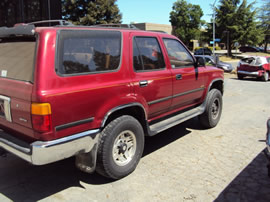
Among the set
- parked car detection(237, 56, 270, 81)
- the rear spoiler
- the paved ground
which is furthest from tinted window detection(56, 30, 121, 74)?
parked car detection(237, 56, 270, 81)

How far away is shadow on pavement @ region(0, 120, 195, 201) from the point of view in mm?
3307

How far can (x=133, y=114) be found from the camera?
3836 mm

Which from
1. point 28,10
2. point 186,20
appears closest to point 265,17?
point 186,20

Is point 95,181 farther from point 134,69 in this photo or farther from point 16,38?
point 16,38

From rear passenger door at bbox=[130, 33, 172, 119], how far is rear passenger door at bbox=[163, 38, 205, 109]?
220 millimetres

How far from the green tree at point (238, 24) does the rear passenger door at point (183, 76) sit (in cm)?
3727

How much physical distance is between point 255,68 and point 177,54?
11842mm

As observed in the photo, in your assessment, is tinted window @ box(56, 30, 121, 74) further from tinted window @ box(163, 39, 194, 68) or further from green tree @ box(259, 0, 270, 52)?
green tree @ box(259, 0, 270, 52)

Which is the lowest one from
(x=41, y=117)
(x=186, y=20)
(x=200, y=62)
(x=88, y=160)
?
(x=88, y=160)

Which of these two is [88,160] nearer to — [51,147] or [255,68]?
Answer: [51,147]

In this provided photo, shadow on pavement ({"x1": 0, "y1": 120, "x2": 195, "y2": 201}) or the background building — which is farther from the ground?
the background building

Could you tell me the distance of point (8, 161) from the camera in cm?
420

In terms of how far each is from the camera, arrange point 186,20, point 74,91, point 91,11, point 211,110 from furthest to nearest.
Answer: point 186,20 → point 91,11 → point 211,110 → point 74,91

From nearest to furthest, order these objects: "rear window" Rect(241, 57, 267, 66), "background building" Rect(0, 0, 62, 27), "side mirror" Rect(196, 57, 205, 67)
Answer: "side mirror" Rect(196, 57, 205, 67) → "background building" Rect(0, 0, 62, 27) → "rear window" Rect(241, 57, 267, 66)
